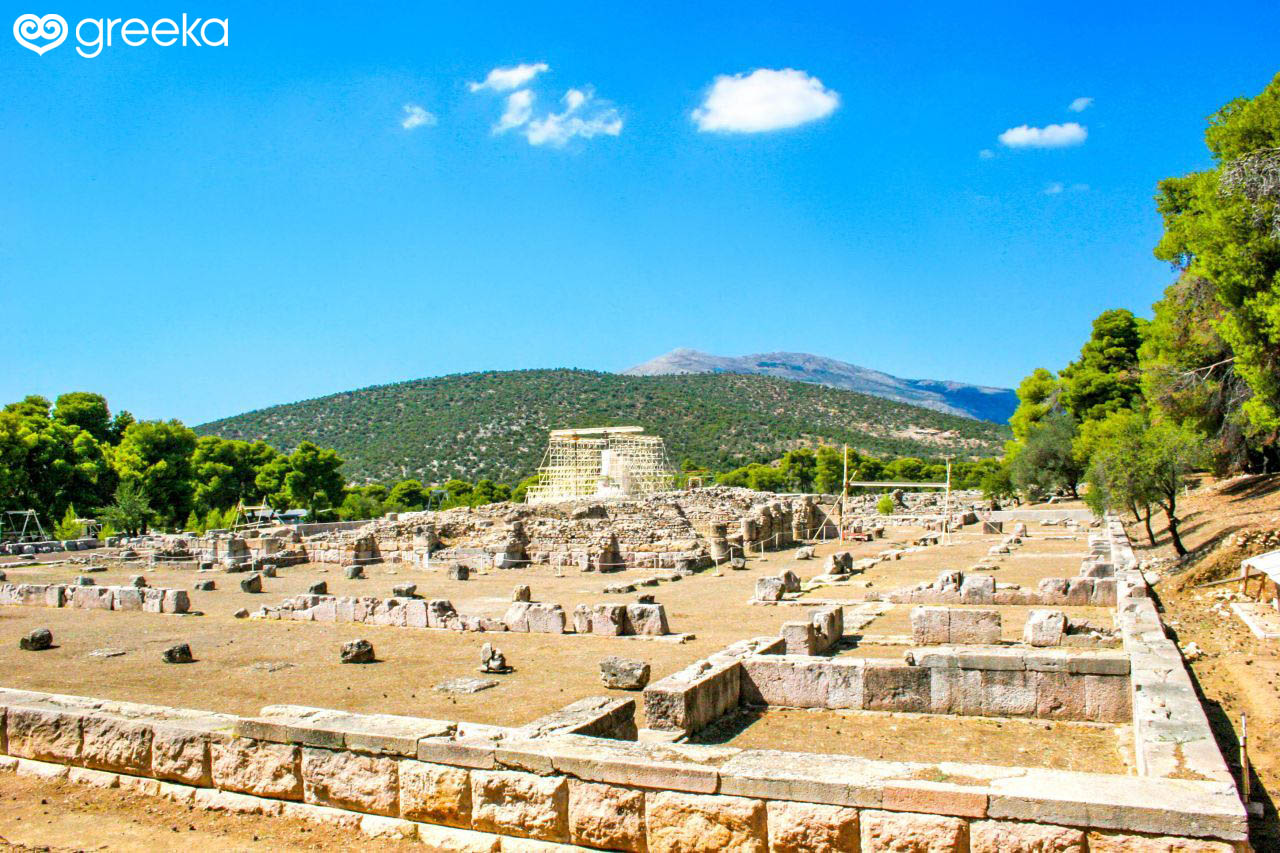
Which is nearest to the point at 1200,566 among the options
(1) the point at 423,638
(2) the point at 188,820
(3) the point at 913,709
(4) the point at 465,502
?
(3) the point at 913,709

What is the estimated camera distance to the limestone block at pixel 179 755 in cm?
634

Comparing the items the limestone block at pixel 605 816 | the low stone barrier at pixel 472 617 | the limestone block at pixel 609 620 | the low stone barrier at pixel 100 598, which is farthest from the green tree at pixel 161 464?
the limestone block at pixel 605 816

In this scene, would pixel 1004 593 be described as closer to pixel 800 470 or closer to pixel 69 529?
pixel 69 529

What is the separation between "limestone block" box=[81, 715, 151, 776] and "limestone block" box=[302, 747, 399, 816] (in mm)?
1409

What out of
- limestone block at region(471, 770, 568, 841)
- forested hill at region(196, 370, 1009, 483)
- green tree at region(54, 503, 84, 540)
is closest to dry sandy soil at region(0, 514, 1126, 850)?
limestone block at region(471, 770, 568, 841)

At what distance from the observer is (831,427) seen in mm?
120562

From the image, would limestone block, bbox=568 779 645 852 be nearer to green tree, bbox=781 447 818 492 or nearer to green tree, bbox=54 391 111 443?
green tree, bbox=54 391 111 443

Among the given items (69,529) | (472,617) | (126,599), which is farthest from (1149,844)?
(69,529)

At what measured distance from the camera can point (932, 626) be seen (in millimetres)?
13164

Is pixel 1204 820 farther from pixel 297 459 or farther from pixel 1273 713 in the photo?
pixel 297 459

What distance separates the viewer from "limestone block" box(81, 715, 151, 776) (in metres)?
6.55

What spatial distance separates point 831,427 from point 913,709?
113064mm

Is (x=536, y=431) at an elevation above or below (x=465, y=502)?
above

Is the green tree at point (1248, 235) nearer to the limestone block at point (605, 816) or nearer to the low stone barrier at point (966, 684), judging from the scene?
the low stone barrier at point (966, 684)
